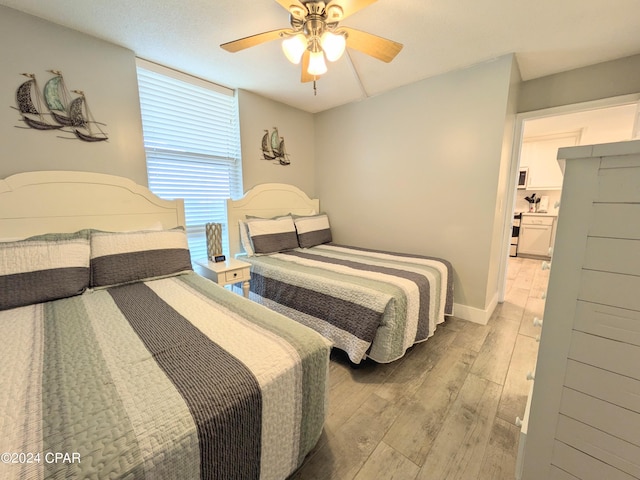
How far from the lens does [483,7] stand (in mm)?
1570

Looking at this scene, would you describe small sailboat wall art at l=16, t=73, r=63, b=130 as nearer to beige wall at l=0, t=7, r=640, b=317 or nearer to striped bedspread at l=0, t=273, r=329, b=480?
beige wall at l=0, t=7, r=640, b=317

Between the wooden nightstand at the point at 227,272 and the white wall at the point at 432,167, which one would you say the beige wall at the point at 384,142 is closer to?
the white wall at the point at 432,167

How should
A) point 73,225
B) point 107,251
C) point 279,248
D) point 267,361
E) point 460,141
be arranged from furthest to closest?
point 279,248 < point 460,141 < point 73,225 < point 107,251 < point 267,361

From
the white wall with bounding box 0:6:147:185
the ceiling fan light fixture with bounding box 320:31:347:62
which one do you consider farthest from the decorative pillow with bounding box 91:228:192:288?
the ceiling fan light fixture with bounding box 320:31:347:62

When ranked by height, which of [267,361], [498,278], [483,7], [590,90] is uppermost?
[483,7]

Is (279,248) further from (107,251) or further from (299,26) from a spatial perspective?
(299,26)

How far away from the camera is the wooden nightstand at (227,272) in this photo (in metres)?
2.11

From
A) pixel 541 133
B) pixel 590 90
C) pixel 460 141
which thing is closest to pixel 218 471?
pixel 460 141

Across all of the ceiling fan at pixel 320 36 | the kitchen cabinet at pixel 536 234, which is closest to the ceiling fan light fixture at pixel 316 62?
the ceiling fan at pixel 320 36

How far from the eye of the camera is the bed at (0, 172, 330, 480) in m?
0.63

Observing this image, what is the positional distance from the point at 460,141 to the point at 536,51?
0.79 metres

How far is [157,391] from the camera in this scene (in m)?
0.77

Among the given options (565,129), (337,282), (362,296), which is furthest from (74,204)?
(565,129)

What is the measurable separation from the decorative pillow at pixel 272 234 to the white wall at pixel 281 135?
0.52 m
